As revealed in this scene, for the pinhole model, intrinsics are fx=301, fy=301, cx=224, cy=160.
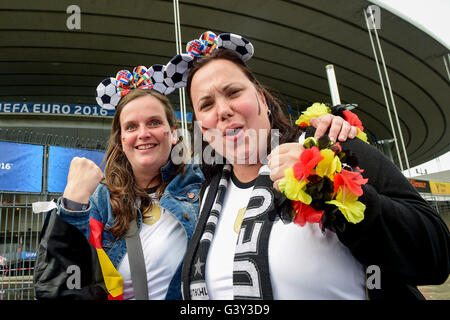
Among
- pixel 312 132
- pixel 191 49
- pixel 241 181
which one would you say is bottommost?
pixel 241 181

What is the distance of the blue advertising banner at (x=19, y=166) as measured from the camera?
679 centimetres

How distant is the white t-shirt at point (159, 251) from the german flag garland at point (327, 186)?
3.20ft

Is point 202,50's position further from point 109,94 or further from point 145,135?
point 109,94

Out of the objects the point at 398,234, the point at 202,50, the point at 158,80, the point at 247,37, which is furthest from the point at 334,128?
the point at 247,37

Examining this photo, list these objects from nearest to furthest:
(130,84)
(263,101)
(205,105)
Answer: (205,105) < (263,101) < (130,84)

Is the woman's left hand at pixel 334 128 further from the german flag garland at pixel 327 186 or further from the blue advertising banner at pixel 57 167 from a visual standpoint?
the blue advertising banner at pixel 57 167

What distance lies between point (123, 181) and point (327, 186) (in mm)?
1388

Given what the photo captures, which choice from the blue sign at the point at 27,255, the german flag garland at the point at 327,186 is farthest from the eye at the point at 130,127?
the blue sign at the point at 27,255

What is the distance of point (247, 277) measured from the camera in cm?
117

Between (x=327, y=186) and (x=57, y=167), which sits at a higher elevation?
(x=57, y=167)

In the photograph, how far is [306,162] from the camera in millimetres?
935
